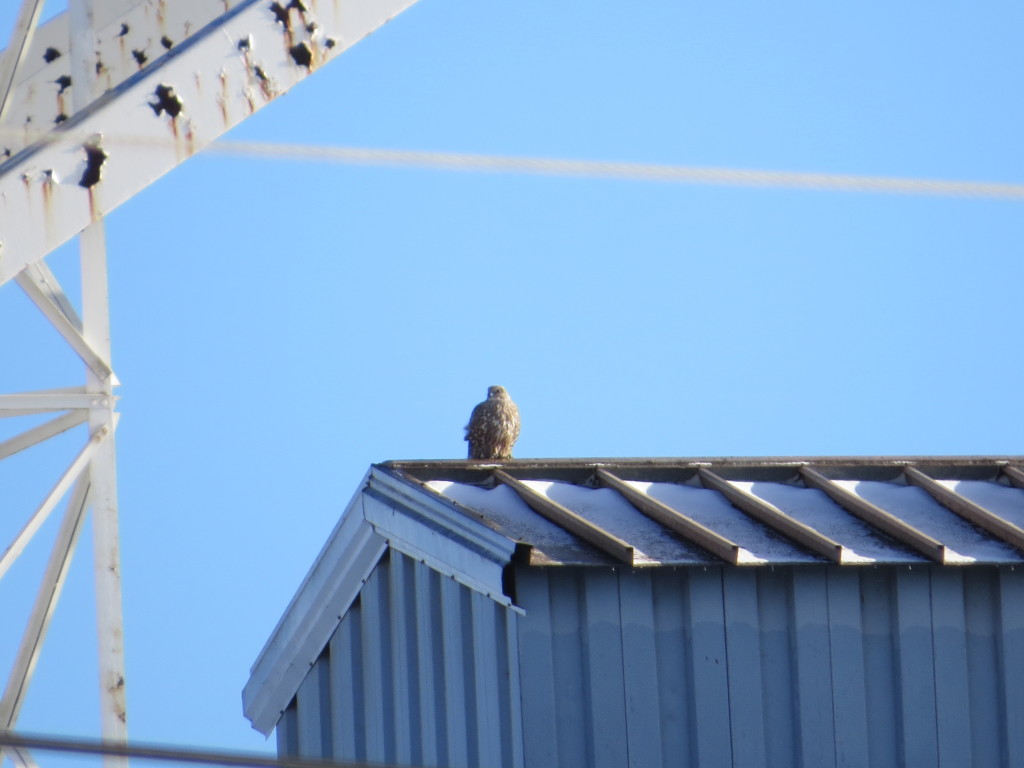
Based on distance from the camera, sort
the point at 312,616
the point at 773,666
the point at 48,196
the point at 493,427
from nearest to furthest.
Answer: the point at 48,196, the point at 773,666, the point at 312,616, the point at 493,427

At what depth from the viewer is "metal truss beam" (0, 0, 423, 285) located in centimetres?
566

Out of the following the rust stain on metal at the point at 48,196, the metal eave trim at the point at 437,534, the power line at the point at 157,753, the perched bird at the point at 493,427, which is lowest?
the power line at the point at 157,753

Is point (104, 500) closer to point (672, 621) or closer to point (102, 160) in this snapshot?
point (102, 160)

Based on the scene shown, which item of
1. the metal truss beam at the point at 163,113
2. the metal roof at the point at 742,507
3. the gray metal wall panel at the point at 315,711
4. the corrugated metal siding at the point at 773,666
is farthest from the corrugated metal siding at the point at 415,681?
the metal truss beam at the point at 163,113

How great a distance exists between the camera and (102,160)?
5.79 metres

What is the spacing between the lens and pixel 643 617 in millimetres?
5969

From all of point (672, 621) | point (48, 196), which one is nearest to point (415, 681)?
point (672, 621)

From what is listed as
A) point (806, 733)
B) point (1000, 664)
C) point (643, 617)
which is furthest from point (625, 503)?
point (1000, 664)

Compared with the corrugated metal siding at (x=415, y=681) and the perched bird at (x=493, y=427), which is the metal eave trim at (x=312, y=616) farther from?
the perched bird at (x=493, y=427)

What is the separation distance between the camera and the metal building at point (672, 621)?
586 cm

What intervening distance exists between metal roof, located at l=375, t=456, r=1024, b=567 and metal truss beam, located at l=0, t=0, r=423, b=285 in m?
1.74

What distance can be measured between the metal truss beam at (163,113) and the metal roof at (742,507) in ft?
5.71

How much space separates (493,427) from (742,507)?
5.78m

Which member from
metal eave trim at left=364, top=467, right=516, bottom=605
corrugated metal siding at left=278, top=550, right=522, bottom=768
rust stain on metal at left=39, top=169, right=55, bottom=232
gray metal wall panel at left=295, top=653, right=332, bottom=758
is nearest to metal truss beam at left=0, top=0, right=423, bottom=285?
rust stain on metal at left=39, top=169, right=55, bottom=232
